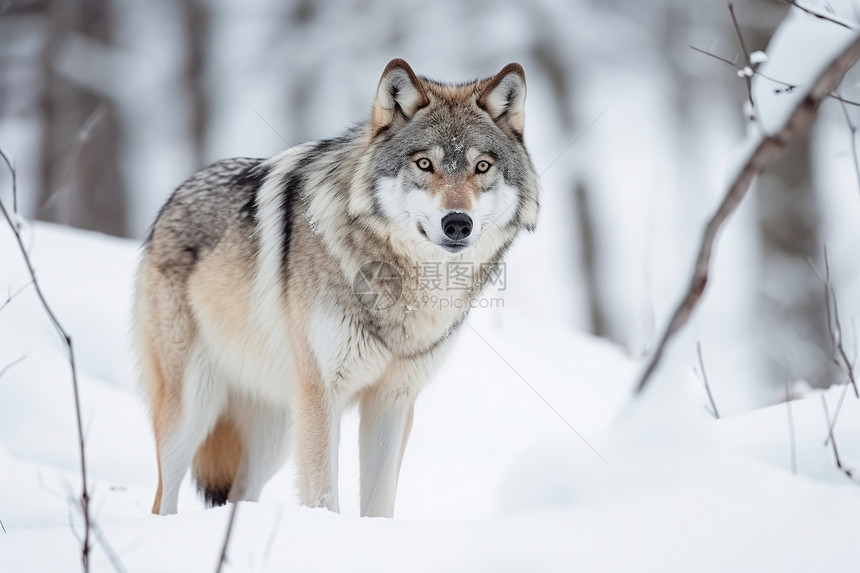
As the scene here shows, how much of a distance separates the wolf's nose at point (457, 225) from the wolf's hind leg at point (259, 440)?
1373 mm

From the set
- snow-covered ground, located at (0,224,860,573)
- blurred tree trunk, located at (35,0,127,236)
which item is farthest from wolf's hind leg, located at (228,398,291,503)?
blurred tree trunk, located at (35,0,127,236)

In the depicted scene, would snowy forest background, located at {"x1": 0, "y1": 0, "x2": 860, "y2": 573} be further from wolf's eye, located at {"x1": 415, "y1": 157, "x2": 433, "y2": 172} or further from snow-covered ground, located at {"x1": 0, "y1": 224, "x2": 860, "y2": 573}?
wolf's eye, located at {"x1": 415, "y1": 157, "x2": 433, "y2": 172}

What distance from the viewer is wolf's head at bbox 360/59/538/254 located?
2.93m

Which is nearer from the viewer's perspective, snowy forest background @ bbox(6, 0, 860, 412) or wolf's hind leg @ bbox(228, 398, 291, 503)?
wolf's hind leg @ bbox(228, 398, 291, 503)

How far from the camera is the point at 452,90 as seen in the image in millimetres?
3303

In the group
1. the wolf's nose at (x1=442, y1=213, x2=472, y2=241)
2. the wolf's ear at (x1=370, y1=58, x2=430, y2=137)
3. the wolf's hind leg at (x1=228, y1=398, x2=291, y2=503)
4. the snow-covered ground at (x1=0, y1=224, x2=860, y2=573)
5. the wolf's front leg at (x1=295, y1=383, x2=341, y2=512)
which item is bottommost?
the wolf's hind leg at (x1=228, y1=398, x2=291, y2=503)

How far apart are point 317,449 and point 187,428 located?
792 millimetres

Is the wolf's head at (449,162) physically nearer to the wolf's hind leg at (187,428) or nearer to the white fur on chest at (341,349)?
the white fur on chest at (341,349)

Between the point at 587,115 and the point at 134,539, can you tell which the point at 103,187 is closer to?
the point at 587,115

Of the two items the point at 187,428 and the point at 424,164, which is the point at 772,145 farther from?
the point at 187,428

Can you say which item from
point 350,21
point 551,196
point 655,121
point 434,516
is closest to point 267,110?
point 350,21

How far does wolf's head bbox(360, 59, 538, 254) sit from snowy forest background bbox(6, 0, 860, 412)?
555cm

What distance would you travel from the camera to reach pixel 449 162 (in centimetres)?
302

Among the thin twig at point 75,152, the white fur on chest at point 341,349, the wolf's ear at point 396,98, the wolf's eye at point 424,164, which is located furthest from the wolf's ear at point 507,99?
the thin twig at point 75,152
